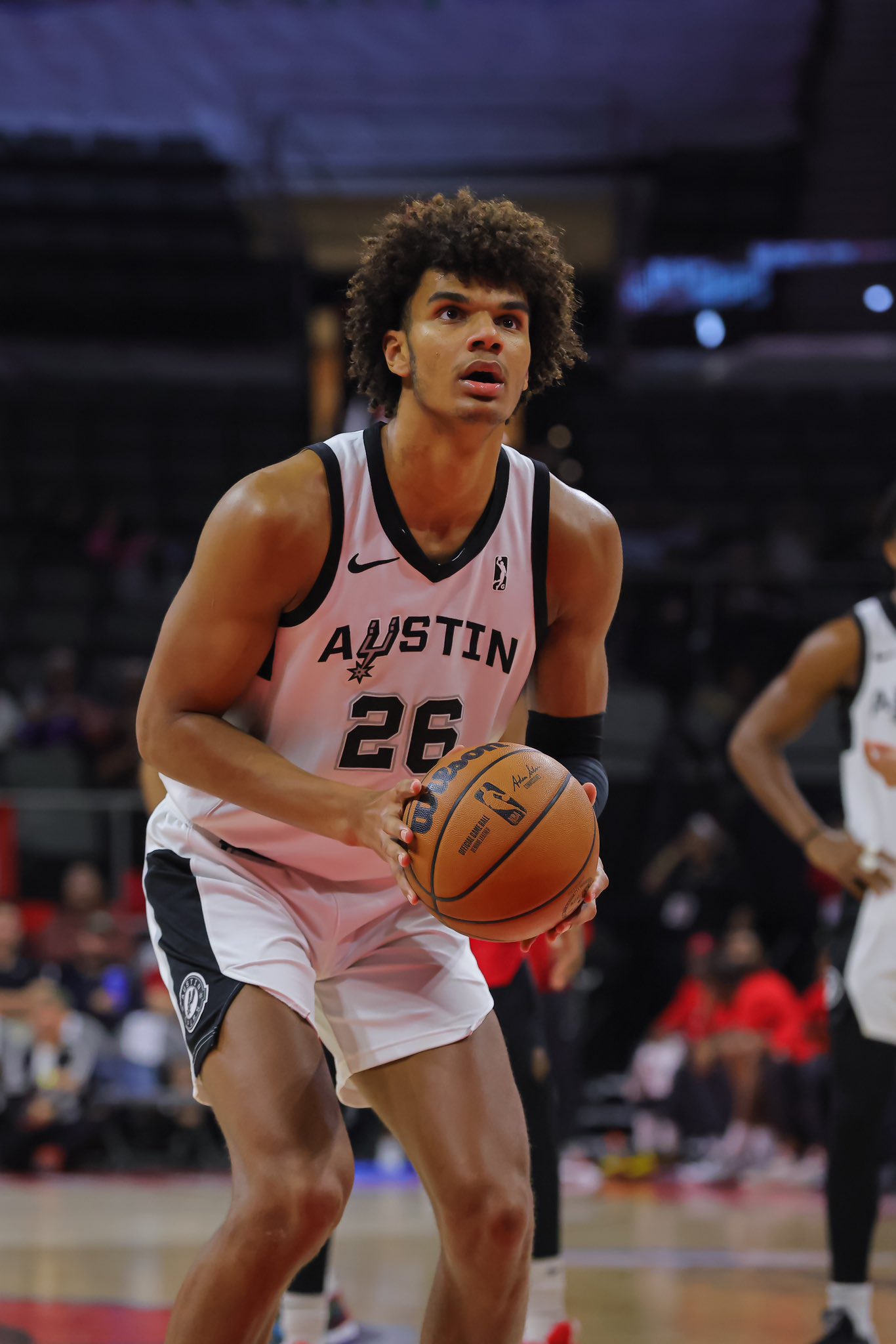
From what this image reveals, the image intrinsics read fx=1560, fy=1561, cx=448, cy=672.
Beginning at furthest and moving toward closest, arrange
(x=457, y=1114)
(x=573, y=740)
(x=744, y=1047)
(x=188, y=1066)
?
(x=744, y=1047) → (x=188, y=1066) → (x=573, y=740) → (x=457, y=1114)

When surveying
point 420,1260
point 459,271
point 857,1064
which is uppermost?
point 459,271

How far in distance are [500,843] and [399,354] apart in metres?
1.02

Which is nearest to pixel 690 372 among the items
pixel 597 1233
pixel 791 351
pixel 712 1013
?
pixel 791 351

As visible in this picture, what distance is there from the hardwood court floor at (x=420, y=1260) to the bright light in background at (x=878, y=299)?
Answer: 8708 millimetres

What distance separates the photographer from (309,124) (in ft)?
51.0

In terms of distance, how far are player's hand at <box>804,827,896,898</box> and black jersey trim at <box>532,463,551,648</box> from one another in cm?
179

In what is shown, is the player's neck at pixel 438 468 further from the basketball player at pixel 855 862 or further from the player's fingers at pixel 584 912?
the basketball player at pixel 855 862

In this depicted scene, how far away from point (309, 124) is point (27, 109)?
10.5ft

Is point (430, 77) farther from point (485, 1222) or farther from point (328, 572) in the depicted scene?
point (485, 1222)

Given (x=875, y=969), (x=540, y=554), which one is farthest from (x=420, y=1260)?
(x=540, y=554)

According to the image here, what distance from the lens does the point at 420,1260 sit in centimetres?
583

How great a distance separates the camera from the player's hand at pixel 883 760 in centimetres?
453

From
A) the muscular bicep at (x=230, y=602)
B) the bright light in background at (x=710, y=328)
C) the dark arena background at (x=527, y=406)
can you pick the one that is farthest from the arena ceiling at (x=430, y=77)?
the muscular bicep at (x=230, y=602)

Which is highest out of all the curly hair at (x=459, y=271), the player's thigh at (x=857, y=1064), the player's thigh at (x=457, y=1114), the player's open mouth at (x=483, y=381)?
the curly hair at (x=459, y=271)
